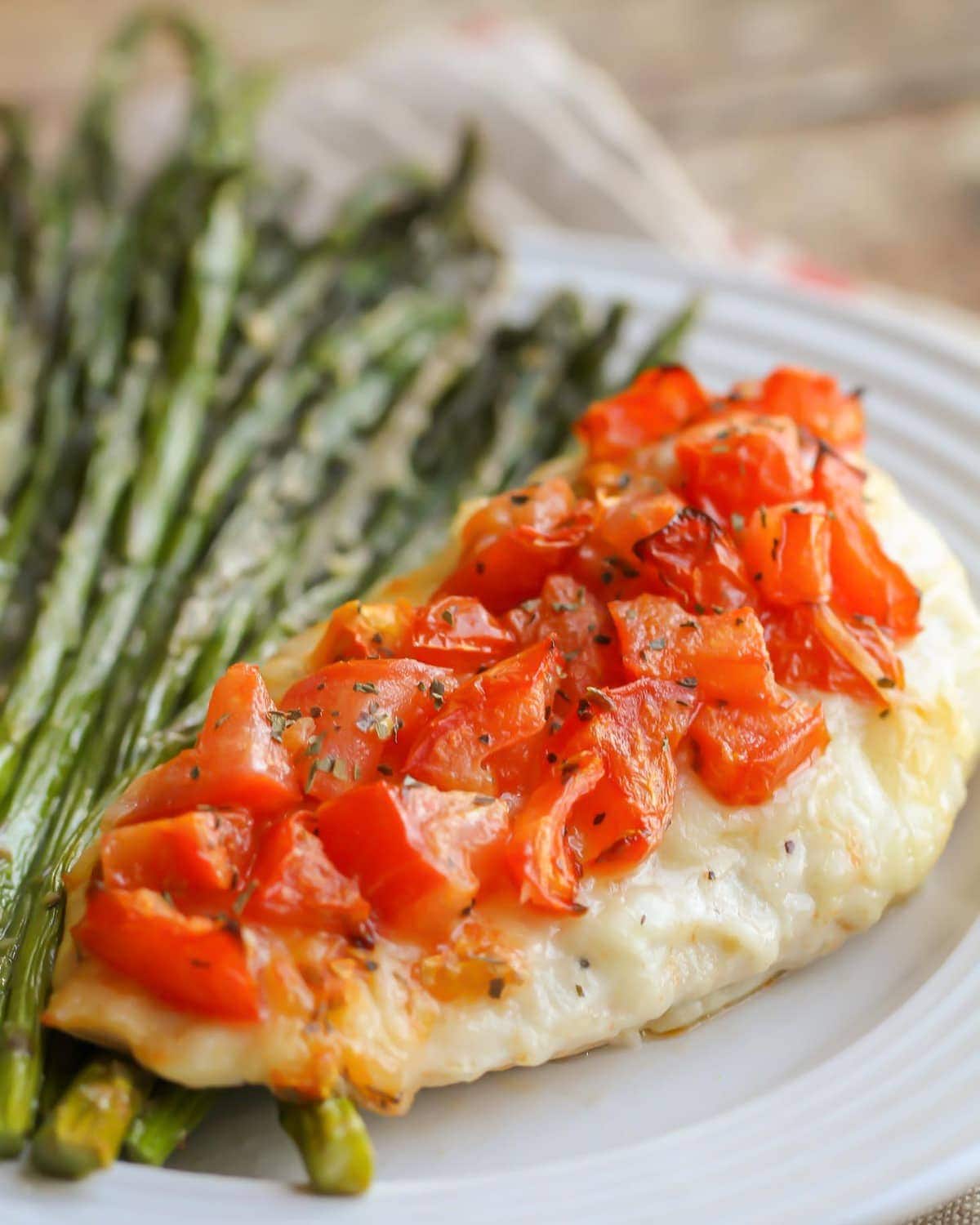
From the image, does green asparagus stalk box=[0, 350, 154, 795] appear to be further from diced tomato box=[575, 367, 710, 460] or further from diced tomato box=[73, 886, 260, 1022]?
diced tomato box=[575, 367, 710, 460]

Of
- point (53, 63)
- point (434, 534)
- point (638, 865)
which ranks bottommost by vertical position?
point (53, 63)

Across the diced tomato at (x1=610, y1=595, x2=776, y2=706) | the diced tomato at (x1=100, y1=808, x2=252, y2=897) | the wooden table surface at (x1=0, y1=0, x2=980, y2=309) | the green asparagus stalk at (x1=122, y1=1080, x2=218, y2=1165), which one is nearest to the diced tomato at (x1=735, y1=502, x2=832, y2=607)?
the diced tomato at (x1=610, y1=595, x2=776, y2=706)

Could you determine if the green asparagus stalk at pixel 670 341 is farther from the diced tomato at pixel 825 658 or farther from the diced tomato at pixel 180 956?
the diced tomato at pixel 180 956

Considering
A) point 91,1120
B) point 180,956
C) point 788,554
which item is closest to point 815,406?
point 788,554

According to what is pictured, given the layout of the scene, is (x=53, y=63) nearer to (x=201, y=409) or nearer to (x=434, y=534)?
(x=201, y=409)

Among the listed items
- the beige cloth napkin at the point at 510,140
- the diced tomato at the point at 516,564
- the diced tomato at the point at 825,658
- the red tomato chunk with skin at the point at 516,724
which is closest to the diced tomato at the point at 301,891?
the red tomato chunk with skin at the point at 516,724

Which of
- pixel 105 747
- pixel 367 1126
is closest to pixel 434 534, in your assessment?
pixel 105 747

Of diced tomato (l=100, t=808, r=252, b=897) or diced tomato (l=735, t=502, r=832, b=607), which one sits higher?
diced tomato (l=735, t=502, r=832, b=607)

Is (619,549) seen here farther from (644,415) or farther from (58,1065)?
(58,1065)
